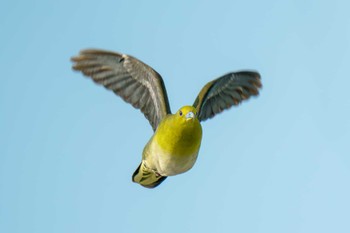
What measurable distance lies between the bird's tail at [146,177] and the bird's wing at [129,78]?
90 centimetres

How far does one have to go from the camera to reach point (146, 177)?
12930mm

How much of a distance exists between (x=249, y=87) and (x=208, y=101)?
100 centimetres

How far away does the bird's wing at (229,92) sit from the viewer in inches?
524

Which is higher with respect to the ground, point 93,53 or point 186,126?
point 93,53

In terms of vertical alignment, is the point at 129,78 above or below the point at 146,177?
above

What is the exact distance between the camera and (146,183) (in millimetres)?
13055

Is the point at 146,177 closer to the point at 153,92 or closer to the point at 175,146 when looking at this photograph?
the point at 153,92

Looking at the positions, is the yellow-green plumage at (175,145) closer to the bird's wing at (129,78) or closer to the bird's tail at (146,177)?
the bird's tail at (146,177)

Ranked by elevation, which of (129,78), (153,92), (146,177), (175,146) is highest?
(129,78)

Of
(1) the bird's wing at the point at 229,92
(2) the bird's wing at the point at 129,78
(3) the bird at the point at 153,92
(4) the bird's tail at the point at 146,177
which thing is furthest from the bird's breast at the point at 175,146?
(1) the bird's wing at the point at 229,92

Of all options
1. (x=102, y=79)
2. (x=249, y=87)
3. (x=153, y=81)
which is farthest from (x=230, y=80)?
(x=102, y=79)

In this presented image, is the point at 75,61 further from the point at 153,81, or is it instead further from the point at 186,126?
the point at 186,126

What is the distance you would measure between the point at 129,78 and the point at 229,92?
2258 millimetres

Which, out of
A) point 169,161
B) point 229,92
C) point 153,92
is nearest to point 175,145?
point 169,161
